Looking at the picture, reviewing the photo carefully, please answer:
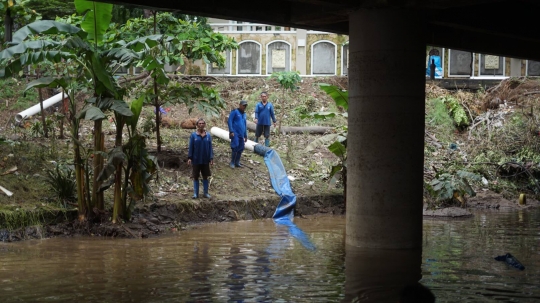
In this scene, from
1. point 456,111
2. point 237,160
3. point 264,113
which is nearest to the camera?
point 237,160

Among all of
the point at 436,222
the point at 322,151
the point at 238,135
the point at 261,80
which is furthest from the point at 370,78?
the point at 261,80

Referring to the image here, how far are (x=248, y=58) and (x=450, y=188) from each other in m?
18.4

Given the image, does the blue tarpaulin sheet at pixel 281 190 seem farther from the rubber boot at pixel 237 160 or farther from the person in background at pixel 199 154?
the person in background at pixel 199 154

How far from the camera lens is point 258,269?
11.5 metres

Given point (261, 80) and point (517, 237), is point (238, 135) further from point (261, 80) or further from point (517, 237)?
point (261, 80)

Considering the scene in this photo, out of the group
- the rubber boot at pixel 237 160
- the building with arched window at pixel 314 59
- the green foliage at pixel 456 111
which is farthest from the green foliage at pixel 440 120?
the rubber boot at pixel 237 160

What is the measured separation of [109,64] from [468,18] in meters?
7.47

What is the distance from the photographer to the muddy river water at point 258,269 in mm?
9672

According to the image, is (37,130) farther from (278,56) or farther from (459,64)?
(459,64)

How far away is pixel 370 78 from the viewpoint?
41.1 ft

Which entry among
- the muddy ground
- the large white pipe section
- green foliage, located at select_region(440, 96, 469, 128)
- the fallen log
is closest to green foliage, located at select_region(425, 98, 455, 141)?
green foliage, located at select_region(440, 96, 469, 128)

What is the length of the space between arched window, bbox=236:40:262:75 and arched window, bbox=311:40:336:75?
2.72 metres

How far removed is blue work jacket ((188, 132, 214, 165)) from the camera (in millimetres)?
18359

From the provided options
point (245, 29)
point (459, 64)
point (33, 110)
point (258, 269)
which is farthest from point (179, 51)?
point (459, 64)
